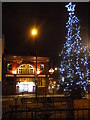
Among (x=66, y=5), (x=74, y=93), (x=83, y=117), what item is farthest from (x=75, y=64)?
(x=83, y=117)

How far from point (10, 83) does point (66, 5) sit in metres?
19.9

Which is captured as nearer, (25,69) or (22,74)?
(22,74)

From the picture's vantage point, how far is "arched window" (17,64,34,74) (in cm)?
4150

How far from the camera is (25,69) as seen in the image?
137 feet

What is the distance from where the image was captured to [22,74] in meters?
41.3

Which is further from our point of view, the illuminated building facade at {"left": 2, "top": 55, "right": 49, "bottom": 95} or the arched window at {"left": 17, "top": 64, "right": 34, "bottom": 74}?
the arched window at {"left": 17, "top": 64, "right": 34, "bottom": 74}

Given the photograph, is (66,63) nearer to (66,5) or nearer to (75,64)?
(75,64)

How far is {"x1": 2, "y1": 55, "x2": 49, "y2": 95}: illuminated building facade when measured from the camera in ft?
133

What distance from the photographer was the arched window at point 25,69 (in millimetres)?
41500

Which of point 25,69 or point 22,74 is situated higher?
point 25,69

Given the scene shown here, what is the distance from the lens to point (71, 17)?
2680 centimetres

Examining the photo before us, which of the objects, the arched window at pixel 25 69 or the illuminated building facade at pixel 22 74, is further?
the arched window at pixel 25 69

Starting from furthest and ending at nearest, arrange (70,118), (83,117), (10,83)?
(10,83) < (70,118) < (83,117)

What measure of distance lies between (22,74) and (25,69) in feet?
3.91
